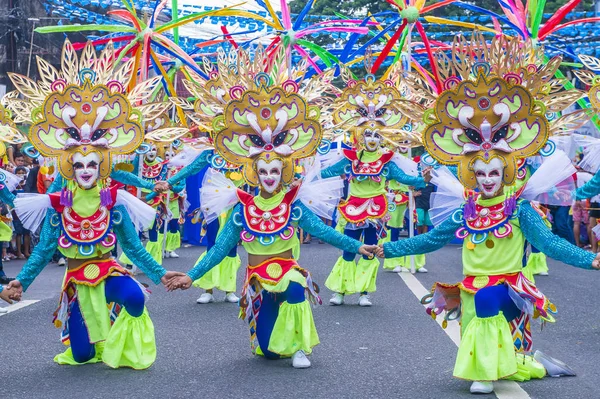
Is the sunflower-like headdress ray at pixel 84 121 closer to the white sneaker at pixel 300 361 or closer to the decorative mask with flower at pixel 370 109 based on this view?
the white sneaker at pixel 300 361

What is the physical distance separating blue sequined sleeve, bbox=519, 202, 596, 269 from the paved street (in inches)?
31.3

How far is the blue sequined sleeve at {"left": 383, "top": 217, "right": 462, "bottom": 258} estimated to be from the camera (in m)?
6.28

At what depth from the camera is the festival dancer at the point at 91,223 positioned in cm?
660

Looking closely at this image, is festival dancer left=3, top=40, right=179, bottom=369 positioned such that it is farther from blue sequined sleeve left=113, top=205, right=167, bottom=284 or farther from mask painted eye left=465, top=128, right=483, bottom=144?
mask painted eye left=465, top=128, right=483, bottom=144

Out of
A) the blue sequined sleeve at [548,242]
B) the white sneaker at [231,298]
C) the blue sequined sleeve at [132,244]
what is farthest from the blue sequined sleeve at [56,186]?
the blue sequined sleeve at [548,242]

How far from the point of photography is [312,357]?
708cm

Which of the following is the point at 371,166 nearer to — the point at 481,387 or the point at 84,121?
the point at 84,121

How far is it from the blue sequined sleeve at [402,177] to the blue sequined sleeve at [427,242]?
137 inches

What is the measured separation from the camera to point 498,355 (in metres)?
5.77

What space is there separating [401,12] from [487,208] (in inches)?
287

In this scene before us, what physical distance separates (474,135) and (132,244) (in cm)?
246

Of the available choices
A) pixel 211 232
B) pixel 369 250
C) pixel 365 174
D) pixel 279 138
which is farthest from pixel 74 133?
pixel 365 174

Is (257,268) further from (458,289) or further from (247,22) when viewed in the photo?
(247,22)

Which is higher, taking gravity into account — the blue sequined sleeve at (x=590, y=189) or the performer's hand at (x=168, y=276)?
the blue sequined sleeve at (x=590, y=189)
